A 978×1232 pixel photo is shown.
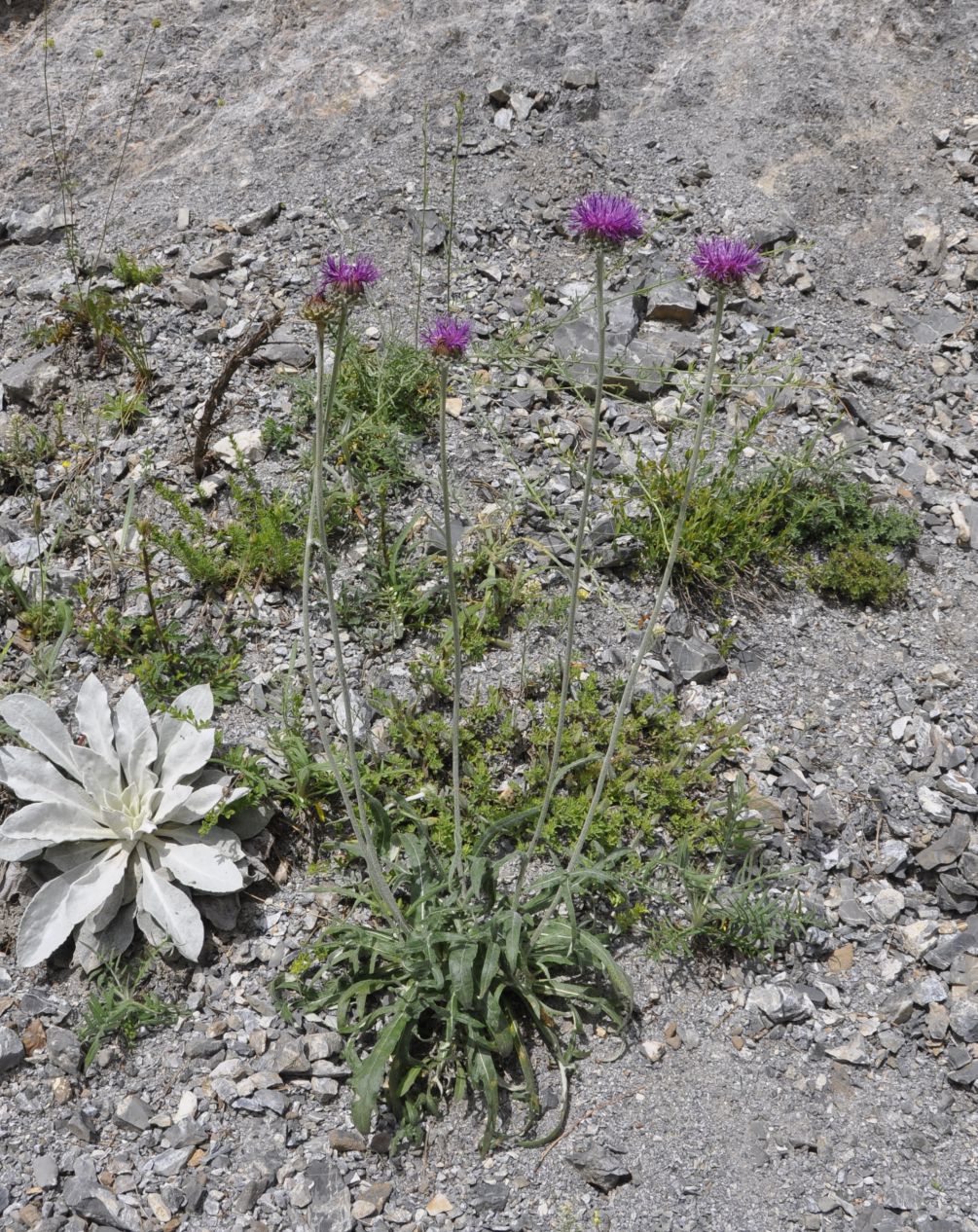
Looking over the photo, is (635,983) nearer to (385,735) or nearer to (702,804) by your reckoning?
(702,804)

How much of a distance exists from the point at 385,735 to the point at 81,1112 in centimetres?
164

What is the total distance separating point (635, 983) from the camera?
3641mm

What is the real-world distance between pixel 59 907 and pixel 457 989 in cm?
144

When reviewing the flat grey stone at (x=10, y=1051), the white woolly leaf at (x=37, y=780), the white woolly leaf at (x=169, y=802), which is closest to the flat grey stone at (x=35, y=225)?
the white woolly leaf at (x=37, y=780)

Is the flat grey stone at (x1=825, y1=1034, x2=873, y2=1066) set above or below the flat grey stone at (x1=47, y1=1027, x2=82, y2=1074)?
below

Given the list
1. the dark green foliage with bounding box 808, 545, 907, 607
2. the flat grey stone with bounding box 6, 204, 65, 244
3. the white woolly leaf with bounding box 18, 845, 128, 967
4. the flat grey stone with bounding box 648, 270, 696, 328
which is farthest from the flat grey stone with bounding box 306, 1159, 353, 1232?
the flat grey stone with bounding box 6, 204, 65, 244

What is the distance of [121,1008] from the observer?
11.1 ft

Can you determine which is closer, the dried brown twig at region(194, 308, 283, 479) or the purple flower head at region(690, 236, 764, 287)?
the purple flower head at region(690, 236, 764, 287)

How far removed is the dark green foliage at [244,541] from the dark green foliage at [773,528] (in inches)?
58.2

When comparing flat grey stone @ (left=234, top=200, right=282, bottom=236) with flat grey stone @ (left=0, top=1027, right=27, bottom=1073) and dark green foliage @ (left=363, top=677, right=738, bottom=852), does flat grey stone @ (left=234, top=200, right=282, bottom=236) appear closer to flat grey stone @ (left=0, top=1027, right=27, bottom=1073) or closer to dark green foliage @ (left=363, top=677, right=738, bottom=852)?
dark green foliage @ (left=363, top=677, right=738, bottom=852)

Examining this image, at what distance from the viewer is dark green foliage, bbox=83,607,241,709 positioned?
4148mm

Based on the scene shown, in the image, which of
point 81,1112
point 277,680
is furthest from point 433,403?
point 81,1112

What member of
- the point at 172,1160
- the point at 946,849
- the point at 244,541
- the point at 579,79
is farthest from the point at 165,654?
the point at 579,79

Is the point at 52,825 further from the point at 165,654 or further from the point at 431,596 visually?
the point at 431,596
